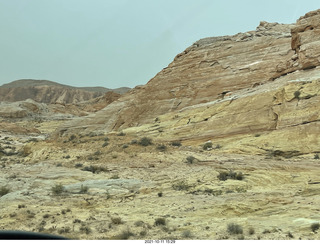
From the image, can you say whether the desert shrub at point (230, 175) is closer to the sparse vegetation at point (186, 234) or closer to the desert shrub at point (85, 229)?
the sparse vegetation at point (186, 234)

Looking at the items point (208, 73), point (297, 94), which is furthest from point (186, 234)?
point (208, 73)

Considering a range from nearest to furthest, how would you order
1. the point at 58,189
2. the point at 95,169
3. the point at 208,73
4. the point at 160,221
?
1. the point at 160,221
2. the point at 58,189
3. the point at 95,169
4. the point at 208,73

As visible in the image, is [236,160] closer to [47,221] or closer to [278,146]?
[278,146]

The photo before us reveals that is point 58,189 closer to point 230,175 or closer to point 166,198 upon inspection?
point 166,198

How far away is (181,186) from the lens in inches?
539

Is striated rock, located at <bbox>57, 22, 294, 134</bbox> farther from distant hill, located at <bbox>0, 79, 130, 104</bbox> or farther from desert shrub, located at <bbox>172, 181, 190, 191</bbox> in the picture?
distant hill, located at <bbox>0, 79, 130, 104</bbox>

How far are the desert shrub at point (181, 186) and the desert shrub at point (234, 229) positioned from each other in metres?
4.77

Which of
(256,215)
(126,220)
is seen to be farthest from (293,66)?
(126,220)

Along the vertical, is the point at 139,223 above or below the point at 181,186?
below

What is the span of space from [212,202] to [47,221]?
17.8 feet

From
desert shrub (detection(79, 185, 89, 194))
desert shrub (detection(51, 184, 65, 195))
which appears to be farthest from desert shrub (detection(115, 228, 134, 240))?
desert shrub (detection(51, 184, 65, 195))

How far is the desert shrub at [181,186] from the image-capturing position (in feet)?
44.5

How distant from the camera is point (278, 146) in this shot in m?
19.4

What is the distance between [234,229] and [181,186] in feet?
16.9
